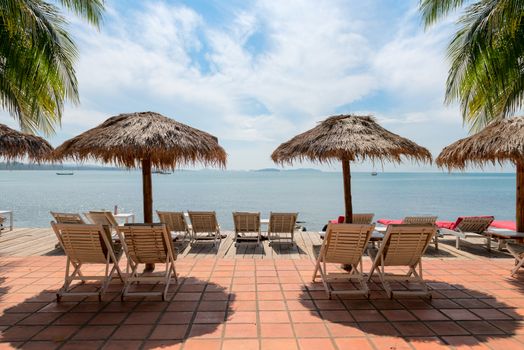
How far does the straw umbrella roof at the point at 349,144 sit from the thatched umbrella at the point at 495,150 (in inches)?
47.1

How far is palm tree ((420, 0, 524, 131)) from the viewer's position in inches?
233

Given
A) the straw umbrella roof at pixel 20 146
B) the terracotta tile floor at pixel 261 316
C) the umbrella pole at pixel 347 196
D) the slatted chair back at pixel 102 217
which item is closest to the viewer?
the terracotta tile floor at pixel 261 316

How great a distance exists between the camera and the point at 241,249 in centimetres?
695

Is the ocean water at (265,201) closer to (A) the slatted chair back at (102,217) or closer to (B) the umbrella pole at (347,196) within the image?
(A) the slatted chair back at (102,217)

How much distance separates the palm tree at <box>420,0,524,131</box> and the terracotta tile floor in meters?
4.27

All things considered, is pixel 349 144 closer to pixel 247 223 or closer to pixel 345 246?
pixel 345 246

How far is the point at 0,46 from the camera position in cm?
536

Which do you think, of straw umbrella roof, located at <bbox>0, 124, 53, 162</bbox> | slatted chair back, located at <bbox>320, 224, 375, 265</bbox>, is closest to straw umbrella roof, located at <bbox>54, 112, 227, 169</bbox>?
slatted chair back, located at <bbox>320, 224, 375, 265</bbox>

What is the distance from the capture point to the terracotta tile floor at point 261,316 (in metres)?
2.83

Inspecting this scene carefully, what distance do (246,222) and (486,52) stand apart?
6.09 meters

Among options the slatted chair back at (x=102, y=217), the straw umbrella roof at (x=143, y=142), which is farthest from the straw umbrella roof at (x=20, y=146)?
Result: the straw umbrella roof at (x=143, y=142)

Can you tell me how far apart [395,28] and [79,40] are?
744 centimetres

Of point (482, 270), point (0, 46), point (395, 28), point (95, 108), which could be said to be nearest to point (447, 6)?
point (395, 28)

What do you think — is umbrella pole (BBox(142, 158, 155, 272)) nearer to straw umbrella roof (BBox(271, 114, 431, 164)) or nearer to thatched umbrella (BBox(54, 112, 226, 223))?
thatched umbrella (BBox(54, 112, 226, 223))
